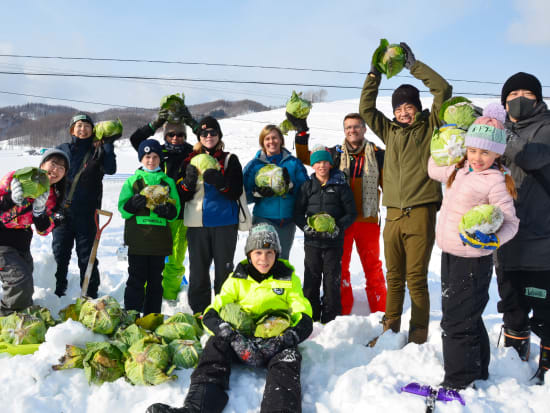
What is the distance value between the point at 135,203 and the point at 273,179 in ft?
5.08

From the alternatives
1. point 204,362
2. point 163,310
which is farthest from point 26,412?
point 163,310

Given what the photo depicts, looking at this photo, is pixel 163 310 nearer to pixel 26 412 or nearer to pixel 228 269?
pixel 228 269

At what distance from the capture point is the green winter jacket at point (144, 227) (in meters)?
4.24

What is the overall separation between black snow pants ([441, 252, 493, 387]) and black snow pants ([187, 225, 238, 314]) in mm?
2390

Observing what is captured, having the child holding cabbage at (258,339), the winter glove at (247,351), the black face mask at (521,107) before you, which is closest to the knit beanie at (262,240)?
the child holding cabbage at (258,339)

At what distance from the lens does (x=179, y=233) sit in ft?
17.3

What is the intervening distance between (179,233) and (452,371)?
3.70 m

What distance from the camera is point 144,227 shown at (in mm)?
4246

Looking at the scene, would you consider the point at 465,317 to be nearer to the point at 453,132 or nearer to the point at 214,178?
the point at 453,132

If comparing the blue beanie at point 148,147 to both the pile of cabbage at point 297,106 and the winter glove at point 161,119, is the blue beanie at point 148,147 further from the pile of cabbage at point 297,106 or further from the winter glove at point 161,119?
the pile of cabbage at point 297,106

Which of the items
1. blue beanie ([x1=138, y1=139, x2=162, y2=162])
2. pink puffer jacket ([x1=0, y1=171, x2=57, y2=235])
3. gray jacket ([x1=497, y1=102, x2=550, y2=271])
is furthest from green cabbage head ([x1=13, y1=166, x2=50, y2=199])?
gray jacket ([x1=497, y1=102, x2=550, y2=271])

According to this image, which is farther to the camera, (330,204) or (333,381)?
(330,204)

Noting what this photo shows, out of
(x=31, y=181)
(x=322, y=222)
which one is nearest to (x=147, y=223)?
(x=31, y=181)

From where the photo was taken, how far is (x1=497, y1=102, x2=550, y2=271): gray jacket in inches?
119
